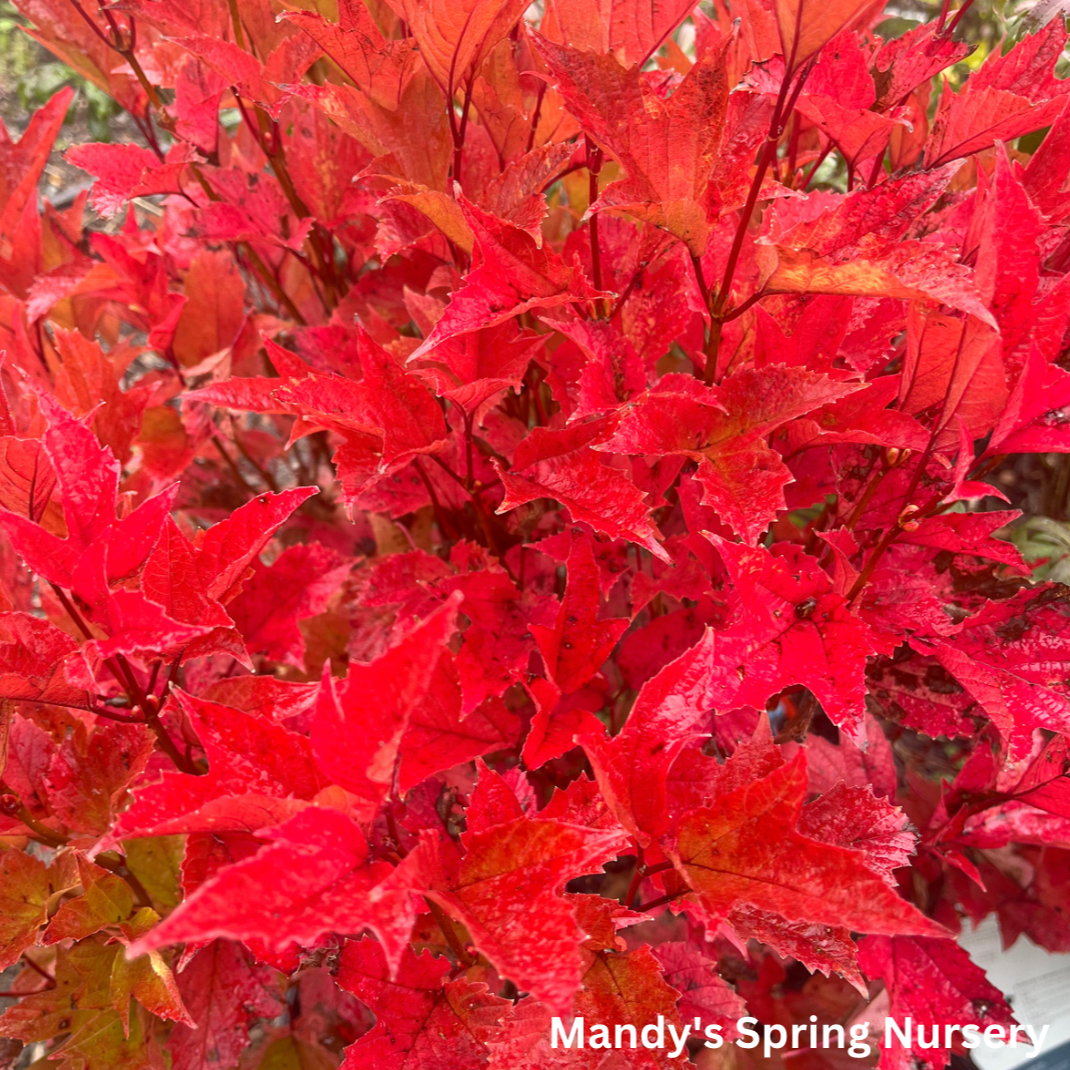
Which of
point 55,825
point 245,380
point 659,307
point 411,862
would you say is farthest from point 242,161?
point 411,862

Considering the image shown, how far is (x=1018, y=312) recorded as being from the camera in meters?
0.45

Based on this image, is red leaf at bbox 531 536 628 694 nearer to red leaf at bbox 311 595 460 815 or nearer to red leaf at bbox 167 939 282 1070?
red leaf at bbox 311 595 460 815

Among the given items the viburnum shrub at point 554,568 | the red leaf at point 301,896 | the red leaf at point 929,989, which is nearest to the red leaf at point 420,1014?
the viburnum shrub at point 554,568

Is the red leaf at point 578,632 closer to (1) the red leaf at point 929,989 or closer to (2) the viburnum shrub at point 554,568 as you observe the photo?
(2) the viburnum shrub at point 554,568

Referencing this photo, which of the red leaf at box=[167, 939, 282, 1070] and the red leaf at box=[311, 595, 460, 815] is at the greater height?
the red leaf at box=[311, 595, 460, 815]

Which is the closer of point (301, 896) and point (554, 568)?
point (301, 896)

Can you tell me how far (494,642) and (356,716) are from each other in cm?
24

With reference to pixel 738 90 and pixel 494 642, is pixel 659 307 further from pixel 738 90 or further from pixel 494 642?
pixel 494 642

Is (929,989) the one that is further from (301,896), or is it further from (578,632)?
(301,896)

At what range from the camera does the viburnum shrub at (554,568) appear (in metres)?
0.40

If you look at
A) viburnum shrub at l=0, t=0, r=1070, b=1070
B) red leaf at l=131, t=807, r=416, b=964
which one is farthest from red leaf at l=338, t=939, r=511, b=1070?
red leaf at l=131, t=807, r=416, b=964

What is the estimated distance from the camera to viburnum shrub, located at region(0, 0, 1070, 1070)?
398 mm

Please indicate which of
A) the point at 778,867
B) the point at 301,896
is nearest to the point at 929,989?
the point at 778,867

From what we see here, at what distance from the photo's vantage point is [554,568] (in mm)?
653
